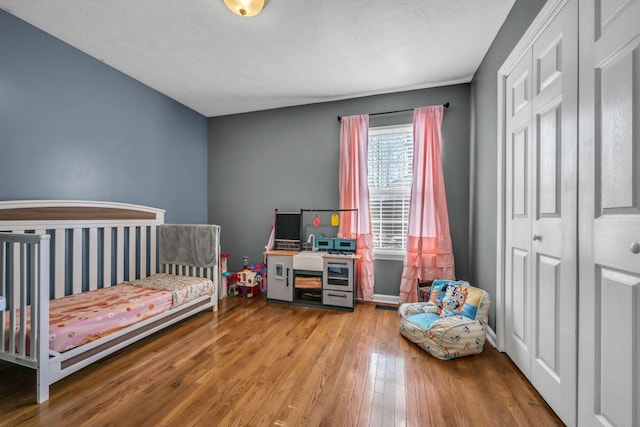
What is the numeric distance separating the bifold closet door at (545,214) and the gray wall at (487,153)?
0.26 meters

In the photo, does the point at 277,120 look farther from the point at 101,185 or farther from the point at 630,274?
the point at 630,274

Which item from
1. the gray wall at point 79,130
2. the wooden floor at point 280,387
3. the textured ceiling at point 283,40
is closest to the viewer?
the wooden floor at point 280,387

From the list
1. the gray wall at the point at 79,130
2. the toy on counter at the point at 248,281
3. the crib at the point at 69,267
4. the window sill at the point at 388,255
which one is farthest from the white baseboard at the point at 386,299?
the gray wall at the point at 79,130

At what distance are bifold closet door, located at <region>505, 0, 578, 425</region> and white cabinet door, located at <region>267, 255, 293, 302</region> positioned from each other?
7.02ft

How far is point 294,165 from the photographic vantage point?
359 centimetres

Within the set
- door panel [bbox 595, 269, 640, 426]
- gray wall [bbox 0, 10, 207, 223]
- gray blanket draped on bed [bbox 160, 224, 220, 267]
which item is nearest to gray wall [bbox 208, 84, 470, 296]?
gray wall [bbox 0, 10, 207, 223]

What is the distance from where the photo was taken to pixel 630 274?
951 millimetres

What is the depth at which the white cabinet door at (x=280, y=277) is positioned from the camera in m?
3.10

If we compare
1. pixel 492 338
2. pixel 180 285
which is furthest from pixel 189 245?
pixel 492 338

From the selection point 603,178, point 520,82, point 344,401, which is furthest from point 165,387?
point 520,82

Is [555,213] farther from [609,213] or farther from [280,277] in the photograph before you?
[280,277]

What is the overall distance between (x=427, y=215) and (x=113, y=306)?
3.03 metres

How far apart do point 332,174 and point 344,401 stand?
2.52 m

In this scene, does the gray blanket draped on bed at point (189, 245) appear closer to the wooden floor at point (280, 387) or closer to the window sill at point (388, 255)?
the wooden floor at point (280, 387)
